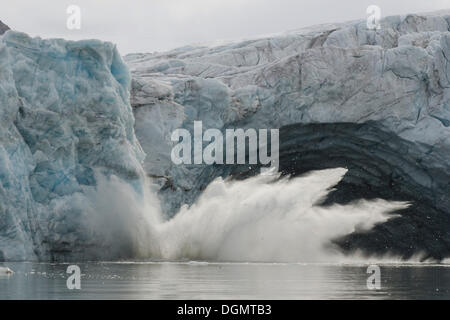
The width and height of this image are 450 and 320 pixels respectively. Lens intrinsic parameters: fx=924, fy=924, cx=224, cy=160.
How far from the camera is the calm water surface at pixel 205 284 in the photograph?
16.5 meters

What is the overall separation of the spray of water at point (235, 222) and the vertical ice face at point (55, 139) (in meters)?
0.76

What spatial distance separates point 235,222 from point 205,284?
A: 13.0 meters

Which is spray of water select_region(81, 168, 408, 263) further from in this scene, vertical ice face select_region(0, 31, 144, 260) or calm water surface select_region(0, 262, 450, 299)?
calm water surface select_region(0, 262, 450, 299)

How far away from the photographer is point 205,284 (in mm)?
19016

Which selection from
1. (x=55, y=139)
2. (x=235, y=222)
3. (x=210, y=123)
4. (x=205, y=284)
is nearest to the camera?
(x=205, y=284)

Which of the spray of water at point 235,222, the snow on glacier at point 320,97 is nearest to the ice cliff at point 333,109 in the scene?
the snow on glacier at point 320,97

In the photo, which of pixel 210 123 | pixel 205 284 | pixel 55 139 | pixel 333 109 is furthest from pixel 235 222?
pixel 205 284

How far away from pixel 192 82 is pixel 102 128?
5.36m

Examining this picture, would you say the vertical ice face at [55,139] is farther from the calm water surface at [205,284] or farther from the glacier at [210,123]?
the calm water surface at [205,284]

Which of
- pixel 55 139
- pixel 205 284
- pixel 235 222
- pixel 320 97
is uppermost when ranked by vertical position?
pixel 320 97

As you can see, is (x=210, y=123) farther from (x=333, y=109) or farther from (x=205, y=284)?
(x=205, y=284)
